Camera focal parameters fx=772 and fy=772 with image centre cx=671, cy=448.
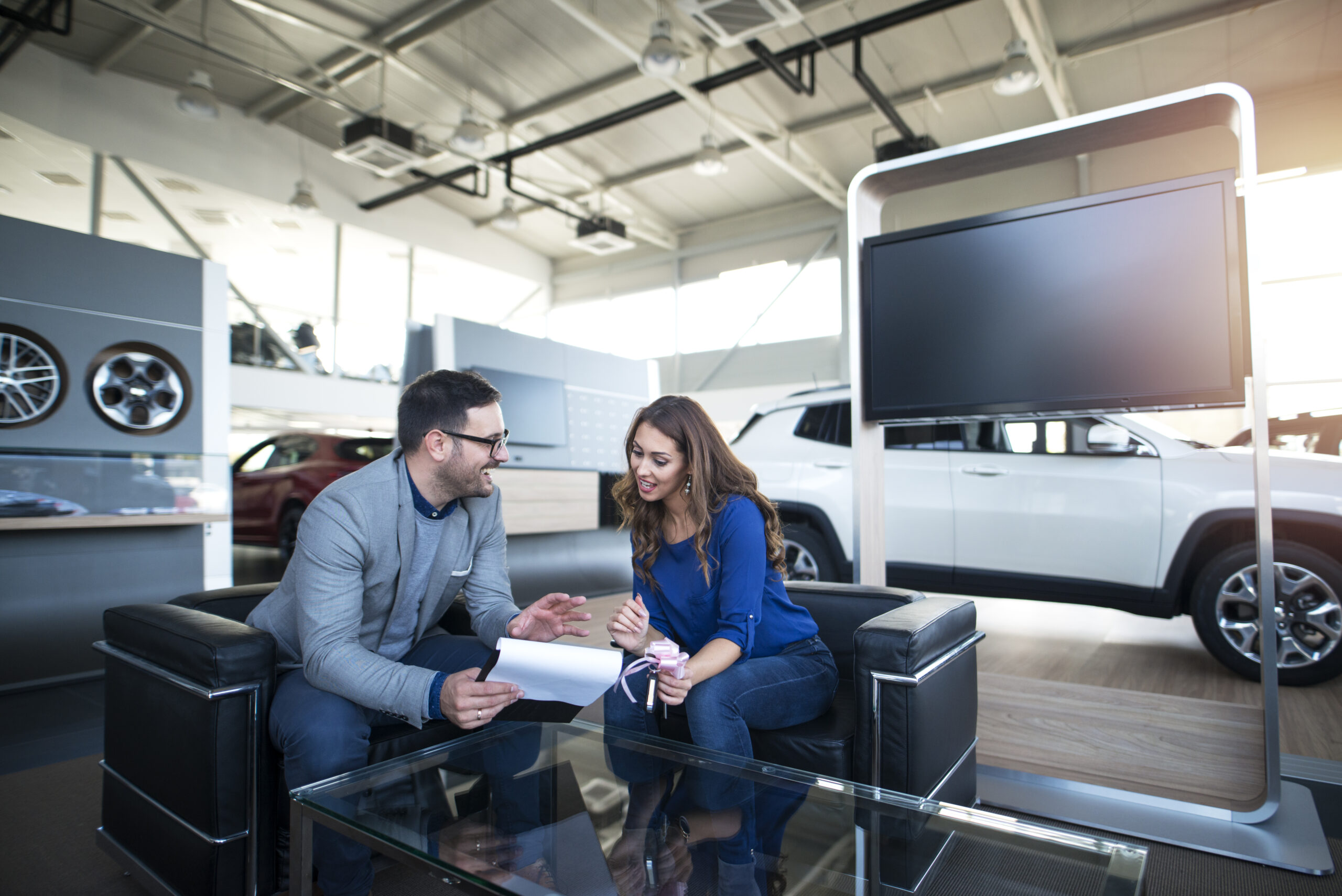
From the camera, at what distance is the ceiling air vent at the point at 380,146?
26.8 ft

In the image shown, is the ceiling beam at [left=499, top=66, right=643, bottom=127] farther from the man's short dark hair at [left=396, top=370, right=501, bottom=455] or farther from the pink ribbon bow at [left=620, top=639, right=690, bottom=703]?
the pink ribbon bow at [left=620, top=639, right=690, bottom=703]

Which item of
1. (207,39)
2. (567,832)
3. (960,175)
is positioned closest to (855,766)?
(567,832)

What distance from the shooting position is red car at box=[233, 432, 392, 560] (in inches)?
250

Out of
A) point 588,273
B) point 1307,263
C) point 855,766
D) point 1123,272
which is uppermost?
point 588,273

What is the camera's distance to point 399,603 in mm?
1954

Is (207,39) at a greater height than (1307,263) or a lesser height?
greater

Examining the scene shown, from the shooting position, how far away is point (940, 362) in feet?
8.27

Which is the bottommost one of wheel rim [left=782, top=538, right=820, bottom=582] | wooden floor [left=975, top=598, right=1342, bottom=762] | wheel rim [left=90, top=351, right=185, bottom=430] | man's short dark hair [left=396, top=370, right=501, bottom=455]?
wooden floor [left=975, top=598, right=1342, bottom=762]

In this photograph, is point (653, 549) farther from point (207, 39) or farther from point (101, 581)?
point (207, 39)

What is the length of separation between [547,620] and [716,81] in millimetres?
7416

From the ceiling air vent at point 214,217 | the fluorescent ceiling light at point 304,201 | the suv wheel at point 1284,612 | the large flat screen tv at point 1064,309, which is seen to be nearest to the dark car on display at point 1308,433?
the suv wheel at point 1284,612

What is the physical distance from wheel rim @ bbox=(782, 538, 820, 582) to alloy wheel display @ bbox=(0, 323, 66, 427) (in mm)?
3659

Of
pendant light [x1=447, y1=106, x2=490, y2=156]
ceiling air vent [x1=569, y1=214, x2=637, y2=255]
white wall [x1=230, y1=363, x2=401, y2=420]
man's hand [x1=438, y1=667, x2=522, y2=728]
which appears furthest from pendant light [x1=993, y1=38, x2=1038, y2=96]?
white wall [x1=230, y1=363, x2=401, y2=420]

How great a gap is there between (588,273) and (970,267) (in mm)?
12516
